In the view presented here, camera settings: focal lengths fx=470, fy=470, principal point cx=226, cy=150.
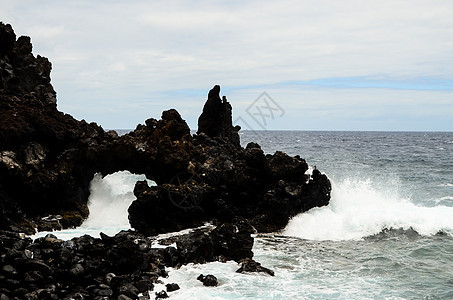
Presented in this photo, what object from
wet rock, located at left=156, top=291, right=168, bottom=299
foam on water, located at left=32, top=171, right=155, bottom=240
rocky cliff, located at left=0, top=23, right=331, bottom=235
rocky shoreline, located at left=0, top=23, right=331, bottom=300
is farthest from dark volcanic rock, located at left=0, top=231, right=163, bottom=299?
rocky cliff, located at left=0, top=23, right=331, bottom=235

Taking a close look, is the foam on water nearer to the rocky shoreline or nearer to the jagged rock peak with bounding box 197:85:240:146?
the rocky shoreline

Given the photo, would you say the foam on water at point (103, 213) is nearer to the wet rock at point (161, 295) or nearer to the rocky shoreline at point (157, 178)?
the rocky shoreline at point (157, 178)

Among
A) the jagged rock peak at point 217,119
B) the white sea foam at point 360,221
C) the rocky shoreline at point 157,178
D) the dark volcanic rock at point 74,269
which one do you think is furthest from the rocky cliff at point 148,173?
the dark volcanic rock at point 74,269

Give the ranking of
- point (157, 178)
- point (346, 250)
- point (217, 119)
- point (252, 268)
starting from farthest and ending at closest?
1. point (217, 119)
2. point (157, 178)
3. point (346, 250)
4. point (252, 268)

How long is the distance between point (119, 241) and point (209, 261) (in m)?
3.87

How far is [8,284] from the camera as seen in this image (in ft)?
48.9

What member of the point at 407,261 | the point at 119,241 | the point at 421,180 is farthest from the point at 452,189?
the point at 119,241

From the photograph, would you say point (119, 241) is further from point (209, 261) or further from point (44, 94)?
point (44, 94)

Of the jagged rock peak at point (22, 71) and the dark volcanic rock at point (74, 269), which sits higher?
the jagged rock peak at point (22, 71)

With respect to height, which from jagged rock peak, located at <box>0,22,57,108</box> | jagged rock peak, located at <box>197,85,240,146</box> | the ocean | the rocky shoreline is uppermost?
jagged rock peak, located at <box>0,22,57,108</box>

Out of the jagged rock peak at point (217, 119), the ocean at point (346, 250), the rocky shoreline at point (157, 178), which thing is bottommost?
the ocean at point (346, 250)

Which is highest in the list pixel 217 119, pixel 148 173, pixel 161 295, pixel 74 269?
pixel 217 119

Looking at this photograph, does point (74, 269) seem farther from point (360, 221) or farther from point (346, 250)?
point (360, 221)

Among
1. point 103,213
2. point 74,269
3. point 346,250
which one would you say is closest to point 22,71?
point 103,213
